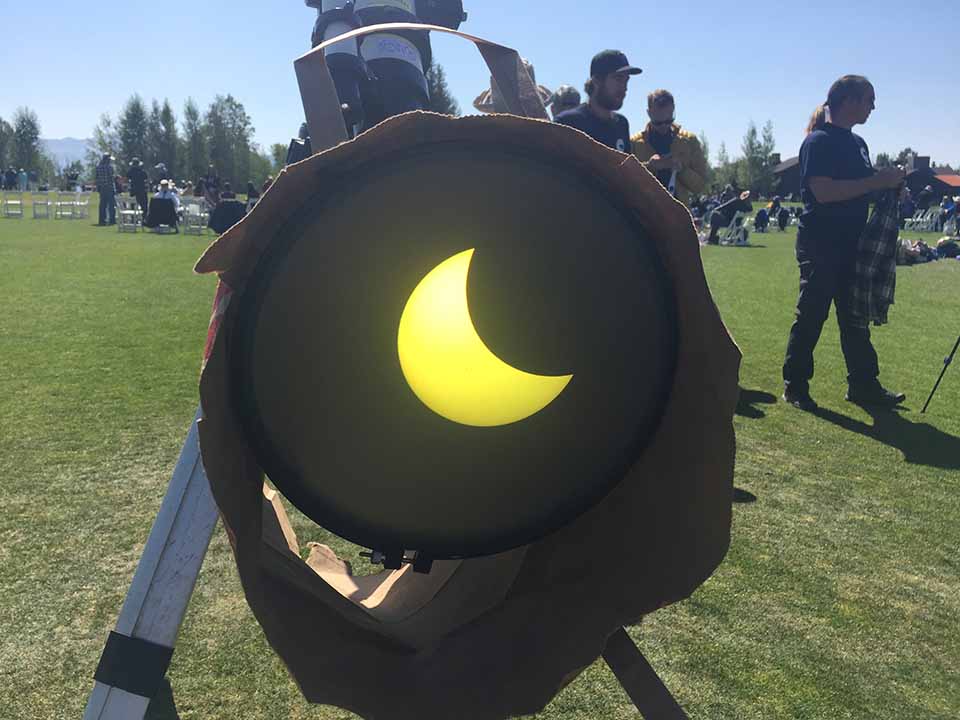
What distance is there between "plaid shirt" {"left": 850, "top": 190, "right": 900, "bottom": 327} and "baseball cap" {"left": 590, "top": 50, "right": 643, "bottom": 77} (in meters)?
1.80

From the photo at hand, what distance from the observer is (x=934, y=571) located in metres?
2.65

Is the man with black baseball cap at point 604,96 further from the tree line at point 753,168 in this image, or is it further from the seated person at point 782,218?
the tree line at point 753,168

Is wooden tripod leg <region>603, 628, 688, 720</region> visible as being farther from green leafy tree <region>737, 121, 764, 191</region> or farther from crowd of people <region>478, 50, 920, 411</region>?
green leafy tree <region>737, 121, 764, 191</region>

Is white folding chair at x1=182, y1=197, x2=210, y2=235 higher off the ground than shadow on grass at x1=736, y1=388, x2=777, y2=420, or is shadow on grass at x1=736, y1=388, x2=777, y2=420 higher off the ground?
white folding chair at x1=182, y1=197, x2=210, y2=235

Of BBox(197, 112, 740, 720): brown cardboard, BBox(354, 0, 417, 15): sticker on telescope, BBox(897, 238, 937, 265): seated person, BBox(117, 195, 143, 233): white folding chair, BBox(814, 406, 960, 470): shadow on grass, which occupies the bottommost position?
BBox(814, 406, 960, 470): shadow on grass

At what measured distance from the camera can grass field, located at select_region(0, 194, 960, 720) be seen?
193 centimetres

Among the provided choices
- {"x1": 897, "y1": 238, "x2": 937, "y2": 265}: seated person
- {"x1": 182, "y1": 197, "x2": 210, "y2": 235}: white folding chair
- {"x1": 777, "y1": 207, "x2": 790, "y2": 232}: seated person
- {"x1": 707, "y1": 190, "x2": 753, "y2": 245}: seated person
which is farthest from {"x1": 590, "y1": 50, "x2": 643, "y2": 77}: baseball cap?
{"x1": 777, "y1": 207, "x2": 790, "y2": 232}: seated person

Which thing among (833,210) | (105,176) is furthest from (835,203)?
(105,176)

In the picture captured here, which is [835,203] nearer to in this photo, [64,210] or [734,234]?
[734,234]

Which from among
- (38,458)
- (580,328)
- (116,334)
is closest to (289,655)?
(580,328)

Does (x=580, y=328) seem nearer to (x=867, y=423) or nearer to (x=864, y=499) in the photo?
(x=864, y=499)

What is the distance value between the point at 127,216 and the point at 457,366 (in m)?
20.3

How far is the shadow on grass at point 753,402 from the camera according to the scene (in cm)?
450

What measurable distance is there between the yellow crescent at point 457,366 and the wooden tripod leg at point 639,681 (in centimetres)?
43
